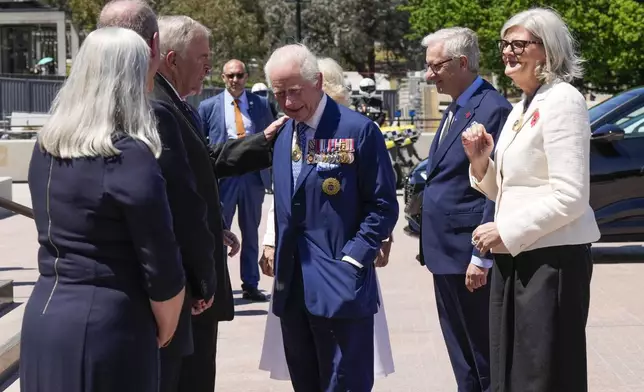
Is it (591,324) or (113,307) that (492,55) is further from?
(113,307)

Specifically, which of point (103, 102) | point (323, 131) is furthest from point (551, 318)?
point (103, 102)

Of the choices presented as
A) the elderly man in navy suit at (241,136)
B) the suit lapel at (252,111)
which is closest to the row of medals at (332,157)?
the elderly man in navy suit at (241,136)

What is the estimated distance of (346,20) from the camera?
62.0 m

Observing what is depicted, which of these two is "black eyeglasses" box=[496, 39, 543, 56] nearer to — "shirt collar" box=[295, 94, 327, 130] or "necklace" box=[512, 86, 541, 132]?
"necklace" box=[512, 86, 541, 132]

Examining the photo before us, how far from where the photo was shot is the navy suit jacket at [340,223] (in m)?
4.88

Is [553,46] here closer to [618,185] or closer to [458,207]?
[458,207]

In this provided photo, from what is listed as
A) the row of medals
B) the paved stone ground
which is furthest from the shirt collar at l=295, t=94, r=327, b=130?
the paved stone ground

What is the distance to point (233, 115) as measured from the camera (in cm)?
942

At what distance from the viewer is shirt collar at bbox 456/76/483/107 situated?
215 inches

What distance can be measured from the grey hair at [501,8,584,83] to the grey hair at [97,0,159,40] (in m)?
1.44

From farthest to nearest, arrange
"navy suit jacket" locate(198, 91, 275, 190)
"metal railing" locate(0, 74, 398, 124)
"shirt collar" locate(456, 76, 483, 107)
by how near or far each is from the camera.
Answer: "metal railing" locate(0, 74, 398, 124) → "navy suit jacket" locate(198, 91, 275, 190) → "shirt collar" locate(456, 76, 483, 107)

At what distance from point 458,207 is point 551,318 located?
1.18 metres

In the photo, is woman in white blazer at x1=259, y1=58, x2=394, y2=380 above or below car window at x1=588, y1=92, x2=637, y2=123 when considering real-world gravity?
below

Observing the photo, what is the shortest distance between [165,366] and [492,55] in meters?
33.7
